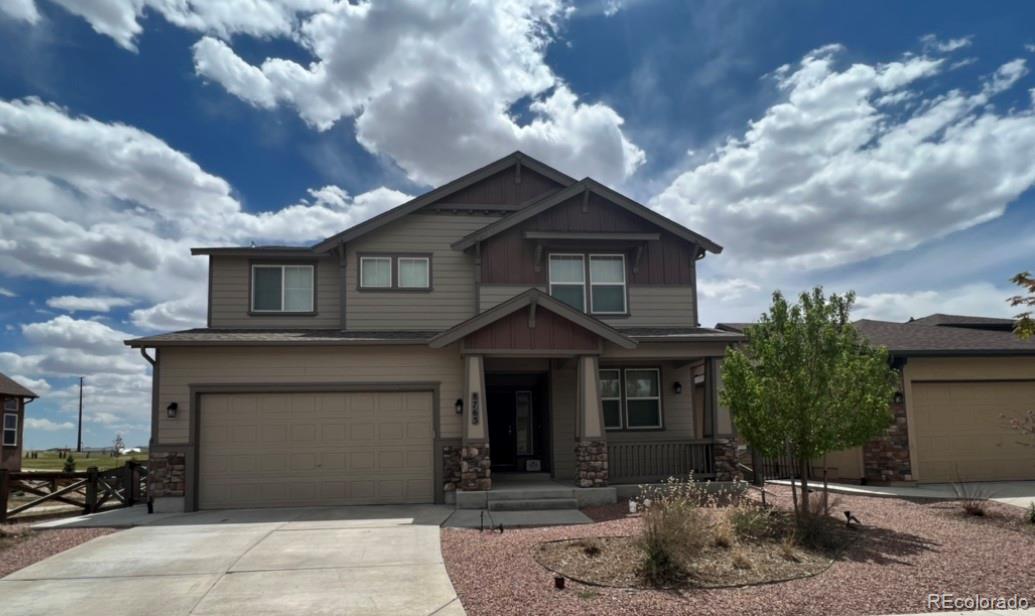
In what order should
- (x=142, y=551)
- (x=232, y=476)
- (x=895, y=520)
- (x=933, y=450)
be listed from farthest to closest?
1. (x=933, y=450)
2. (x=232, y=476)
3. (x=895, y=520)
4. (x=142, y=551)

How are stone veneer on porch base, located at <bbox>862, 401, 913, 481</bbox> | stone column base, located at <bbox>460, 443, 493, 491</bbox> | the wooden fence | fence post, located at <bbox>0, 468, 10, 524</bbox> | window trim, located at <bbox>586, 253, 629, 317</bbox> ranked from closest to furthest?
fence post, located at <bbox>0, 468, 10, 524</bbox>
the wooden fence
stone column base, located at <bbox>460, 443, 493, 491</bbox>
stone veneer on porch base, located at <bbox>862, 401, 913, 481</bbox>
window trim, located at <bbox>586, 253, 629, 317</bbox>

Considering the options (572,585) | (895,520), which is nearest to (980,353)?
(895,520)

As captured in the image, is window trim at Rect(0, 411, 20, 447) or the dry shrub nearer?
the dry shrub

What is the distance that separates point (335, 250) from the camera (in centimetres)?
1616

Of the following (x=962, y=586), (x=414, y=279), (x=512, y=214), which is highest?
(x=512, y=214)

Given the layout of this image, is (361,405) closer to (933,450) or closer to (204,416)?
(204,416)

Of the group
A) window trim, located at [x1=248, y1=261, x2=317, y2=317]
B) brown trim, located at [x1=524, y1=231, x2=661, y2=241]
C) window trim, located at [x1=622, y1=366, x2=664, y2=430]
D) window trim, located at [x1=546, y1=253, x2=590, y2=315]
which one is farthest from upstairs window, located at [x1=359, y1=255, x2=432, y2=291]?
window trim, located at [x1=622, y1=366, x2=664, y2=430]

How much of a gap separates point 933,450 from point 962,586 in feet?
29.2

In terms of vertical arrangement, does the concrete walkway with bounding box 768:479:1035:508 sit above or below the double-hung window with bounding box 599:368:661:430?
below

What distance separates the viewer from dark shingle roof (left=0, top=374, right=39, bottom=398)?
2605 cm

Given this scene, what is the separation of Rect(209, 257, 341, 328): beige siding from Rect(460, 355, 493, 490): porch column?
4160 millimetres

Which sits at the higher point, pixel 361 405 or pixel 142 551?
pixel 361 405

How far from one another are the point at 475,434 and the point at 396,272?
15.6 ft

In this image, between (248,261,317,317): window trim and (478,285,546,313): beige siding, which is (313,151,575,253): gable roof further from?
(478,285,546,313): beige siding
